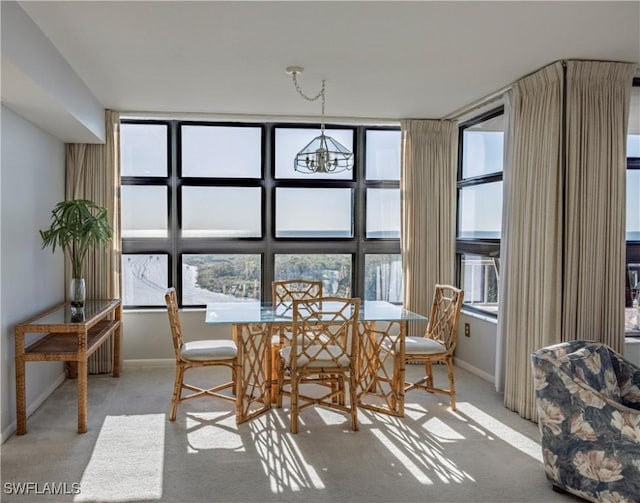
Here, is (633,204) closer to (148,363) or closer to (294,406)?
(294,406)

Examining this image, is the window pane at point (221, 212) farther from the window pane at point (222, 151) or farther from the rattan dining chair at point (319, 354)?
the rattan dining chair at point (319, 354)

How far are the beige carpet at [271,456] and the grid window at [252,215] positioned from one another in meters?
1.57

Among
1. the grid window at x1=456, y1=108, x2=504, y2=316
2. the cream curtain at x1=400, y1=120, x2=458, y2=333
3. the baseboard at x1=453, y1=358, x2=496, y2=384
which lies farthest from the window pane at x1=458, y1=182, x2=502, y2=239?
the baseboard at x1=453, y1=358, x2=496, y2=384

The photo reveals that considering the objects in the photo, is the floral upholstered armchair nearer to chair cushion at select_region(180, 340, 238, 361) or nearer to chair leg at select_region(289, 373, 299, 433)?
chair leg at select_region(289, 373, 299, 433)

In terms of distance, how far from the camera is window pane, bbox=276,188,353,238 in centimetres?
546

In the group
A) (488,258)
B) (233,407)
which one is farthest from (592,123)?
(233,407)

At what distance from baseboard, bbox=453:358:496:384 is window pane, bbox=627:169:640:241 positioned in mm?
1650

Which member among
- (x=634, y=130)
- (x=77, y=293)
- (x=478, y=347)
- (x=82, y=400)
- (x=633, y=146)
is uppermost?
(x=634, y=130)

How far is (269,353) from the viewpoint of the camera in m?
3.86

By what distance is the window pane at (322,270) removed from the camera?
546 cm

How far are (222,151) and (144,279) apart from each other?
1537mm

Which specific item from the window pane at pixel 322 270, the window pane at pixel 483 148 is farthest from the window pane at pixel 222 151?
the window pane at pixel 483 148

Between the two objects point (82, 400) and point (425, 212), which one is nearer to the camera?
point (82, 400)

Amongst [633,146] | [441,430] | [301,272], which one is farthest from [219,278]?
[633,146]
